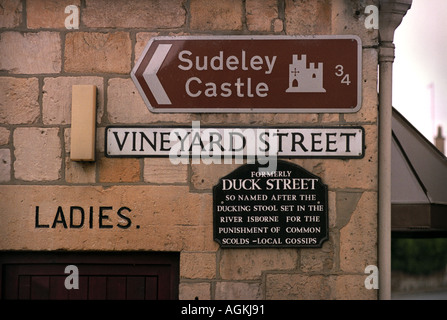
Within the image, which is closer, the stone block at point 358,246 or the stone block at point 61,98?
the stone block at point 358,246

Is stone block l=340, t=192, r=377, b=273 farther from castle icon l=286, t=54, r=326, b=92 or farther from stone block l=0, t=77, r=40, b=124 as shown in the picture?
stone block l=0, t=77, r=40, b=124

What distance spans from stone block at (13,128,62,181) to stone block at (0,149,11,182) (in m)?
0.04

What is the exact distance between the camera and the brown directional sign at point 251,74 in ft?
13.3

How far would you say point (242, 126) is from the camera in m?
4.07

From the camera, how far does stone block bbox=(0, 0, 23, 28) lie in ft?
13.6

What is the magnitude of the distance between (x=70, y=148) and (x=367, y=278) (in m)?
2.14

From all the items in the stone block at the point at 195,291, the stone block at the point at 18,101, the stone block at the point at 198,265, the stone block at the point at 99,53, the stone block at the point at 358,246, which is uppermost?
the stone block at the point at 99,53

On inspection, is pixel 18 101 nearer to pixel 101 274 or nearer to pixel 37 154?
pixel 37 154

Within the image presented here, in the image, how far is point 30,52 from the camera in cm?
414

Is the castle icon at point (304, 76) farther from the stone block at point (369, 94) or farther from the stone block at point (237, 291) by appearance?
the stone block at point (237, 291)

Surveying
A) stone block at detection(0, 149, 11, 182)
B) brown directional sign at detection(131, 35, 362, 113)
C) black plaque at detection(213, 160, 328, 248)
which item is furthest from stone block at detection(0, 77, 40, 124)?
black plaque at detection(213, 160, 328, 248)

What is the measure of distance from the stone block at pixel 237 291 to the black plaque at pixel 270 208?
0.26 meters

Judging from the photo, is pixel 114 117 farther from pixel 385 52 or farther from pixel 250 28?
pixel 385 52

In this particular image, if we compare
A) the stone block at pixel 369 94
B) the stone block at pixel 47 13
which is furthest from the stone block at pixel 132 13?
the stone block at pixel 369 94
